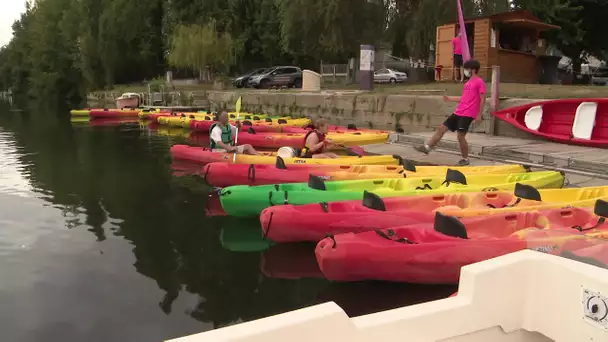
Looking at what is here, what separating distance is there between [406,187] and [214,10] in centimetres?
2955

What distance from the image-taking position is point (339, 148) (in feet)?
32.9

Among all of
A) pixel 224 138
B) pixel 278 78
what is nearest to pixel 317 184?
pixel 224 138

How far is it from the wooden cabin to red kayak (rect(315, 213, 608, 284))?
41.8ft

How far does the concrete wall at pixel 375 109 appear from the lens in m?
11.9

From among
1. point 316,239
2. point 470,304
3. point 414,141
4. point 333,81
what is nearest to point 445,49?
point 414,141

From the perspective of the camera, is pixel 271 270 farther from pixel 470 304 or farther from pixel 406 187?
pixel 470 304

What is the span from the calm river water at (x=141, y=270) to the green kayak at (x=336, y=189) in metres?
0.45

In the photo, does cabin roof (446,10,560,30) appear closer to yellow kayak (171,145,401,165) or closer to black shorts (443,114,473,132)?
black shorts (443,114,473,132)

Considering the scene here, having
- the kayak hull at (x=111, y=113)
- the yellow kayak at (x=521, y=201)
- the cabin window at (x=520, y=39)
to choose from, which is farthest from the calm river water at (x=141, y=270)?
the kayak hull at (x=111, y=113)

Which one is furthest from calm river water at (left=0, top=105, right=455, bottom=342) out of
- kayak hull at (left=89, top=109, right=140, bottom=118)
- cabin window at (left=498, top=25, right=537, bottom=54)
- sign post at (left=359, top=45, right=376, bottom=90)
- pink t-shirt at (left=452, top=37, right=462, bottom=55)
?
kayak hull at (left=89, top=109, right=140, bottom=118)

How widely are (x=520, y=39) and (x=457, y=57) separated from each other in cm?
342

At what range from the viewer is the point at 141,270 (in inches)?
209

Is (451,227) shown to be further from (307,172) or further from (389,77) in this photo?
(389,77)

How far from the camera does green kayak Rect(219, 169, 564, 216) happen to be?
18.9 ft
